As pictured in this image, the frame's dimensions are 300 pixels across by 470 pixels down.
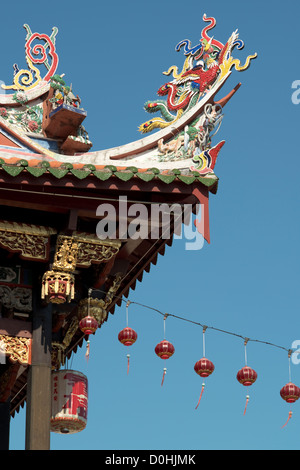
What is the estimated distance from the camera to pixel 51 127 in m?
19.8

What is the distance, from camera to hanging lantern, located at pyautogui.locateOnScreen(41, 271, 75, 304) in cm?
1830

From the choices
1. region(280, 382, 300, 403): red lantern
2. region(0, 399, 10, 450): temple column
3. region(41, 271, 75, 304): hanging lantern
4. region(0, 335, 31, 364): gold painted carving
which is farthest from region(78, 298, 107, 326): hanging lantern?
region(280, 382, 300, 403): red lantern

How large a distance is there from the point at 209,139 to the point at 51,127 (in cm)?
245

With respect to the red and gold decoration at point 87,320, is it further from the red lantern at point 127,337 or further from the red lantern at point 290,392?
the red lantern at point 290,392

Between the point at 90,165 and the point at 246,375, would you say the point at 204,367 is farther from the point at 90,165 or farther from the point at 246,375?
the point at 90,165

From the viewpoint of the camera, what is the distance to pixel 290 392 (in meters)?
19.6

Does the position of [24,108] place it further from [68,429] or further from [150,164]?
[68,429]

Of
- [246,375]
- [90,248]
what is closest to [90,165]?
[90,248]

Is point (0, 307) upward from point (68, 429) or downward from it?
upward

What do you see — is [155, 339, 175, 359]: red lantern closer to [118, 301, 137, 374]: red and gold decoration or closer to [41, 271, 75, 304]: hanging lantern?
[118, 301, 137, 374]: red and gold decoration
